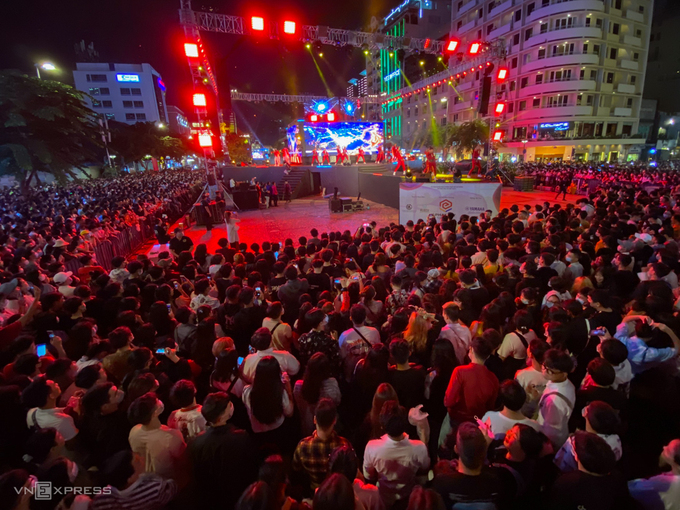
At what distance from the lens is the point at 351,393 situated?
3336 mm

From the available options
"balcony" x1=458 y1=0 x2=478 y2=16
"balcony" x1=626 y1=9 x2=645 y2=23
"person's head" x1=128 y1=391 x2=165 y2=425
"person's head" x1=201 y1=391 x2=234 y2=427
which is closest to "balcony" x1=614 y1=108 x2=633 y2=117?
"balcony" x1=626 y1=9 x2=645 y2=23

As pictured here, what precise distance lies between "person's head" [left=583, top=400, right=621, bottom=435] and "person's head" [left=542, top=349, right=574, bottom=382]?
419 mm

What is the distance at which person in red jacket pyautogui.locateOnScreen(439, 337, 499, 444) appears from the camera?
2705 millimetres

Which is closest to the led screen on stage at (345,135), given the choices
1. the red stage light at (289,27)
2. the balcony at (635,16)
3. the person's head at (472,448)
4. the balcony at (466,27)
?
the red stage light at (289,27)

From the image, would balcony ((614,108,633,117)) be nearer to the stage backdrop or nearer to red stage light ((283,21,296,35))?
the stage backdrop

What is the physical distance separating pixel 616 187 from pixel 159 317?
19022 millimetres

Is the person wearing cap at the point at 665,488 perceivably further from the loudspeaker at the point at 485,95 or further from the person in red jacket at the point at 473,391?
the loudspeaker at the point at 485,95

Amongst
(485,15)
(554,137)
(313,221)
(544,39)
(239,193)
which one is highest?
(485,15)

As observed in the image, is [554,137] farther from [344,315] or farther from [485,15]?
[344,315]

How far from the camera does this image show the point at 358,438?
9.44 ft

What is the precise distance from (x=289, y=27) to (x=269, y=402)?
49.7ft

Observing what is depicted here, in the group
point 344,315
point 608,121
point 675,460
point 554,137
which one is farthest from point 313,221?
point 608,121

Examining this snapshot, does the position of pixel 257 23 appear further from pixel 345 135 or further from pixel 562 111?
pixel 562 111

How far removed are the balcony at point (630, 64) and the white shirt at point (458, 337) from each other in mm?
55826
